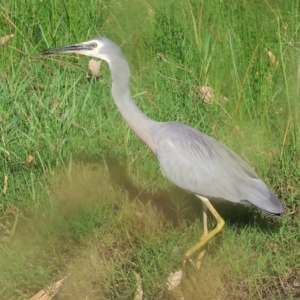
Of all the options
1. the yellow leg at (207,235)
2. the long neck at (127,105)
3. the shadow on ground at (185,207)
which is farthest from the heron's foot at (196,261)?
the long neck at (127,105)

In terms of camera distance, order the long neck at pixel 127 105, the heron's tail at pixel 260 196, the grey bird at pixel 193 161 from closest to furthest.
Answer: the heron's tail at pixel 260 196
the grey bird at pixel 193 161
the long neck at pixel 127 105

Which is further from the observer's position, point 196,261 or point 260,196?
point 196,261

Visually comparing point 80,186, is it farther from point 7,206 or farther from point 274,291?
point 274,291

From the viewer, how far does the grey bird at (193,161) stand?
416cm

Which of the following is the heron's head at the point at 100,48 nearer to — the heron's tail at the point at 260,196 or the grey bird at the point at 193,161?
the grey bird at the point at 193,161

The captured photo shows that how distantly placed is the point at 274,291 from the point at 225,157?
2.55 ft

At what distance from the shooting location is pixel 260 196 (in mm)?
4102

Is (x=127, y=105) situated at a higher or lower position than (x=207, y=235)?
higher

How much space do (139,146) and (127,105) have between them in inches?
24.8

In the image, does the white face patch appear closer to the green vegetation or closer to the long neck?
the long neck

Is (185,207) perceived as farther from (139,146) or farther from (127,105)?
(127,105)

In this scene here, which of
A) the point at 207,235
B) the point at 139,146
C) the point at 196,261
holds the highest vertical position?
the point at 139,146

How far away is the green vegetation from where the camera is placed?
4098mm


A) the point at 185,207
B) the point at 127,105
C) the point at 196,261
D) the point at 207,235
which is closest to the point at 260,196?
the point at 207,235
